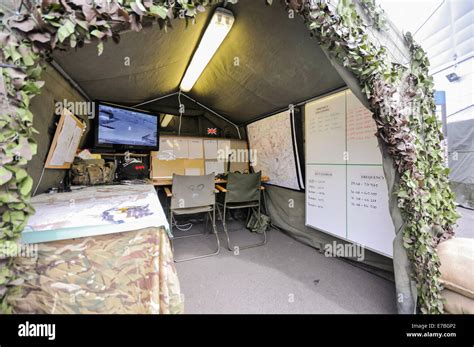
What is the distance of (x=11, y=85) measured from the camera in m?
0.60

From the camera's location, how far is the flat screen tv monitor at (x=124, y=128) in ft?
6.83

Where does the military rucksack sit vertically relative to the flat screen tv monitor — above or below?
below

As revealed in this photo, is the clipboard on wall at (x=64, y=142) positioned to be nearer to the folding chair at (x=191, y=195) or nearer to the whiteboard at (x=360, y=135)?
the folding chair at (x=191, y=195)

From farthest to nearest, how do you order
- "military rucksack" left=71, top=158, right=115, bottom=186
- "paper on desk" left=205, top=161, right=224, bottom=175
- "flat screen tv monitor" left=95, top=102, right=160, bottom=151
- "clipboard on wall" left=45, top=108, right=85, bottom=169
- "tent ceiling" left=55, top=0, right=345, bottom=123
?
1. "paper on desk" left=205, top=161, right=224, bottom=175
2. "flat screen tv monitor" left=95, top=102, right=160, bottom=151
3. "military rucksack" left=71, top=158, right=115, bottom=186
4. "tent ceiling" left=55, top=0, right=345, bottom=123
5. "clipboard on wall" left=45, top=108, right=85, bottom=169

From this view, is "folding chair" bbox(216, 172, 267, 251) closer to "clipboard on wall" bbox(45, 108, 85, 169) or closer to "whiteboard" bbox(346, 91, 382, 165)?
"whiteboard" bbox(346, 91, 382, 165)

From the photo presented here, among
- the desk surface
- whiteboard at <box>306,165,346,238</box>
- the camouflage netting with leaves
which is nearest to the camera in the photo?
the camouflage netting with leaves

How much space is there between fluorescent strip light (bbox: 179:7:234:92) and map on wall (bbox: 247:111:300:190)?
1.18 m

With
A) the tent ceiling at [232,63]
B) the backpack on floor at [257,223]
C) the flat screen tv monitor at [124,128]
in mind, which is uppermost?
the tent ceiling at [232,63]

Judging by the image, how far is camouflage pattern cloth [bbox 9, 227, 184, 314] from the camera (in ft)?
2.15

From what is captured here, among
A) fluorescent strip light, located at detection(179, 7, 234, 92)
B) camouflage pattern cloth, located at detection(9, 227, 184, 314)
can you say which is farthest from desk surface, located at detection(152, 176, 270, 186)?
camouflage pattern cloth, located at detection(9, 227, 184, 314)

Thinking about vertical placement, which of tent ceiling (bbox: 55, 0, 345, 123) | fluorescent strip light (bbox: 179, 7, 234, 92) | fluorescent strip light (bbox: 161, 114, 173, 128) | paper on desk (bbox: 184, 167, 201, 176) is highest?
fluorescent strip light (bbox: 179, 7, 234, 92)

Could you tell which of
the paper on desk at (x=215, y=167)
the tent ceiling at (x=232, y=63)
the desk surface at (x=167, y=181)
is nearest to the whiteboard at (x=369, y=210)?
the tent ceiling at (x=232, y=63)
